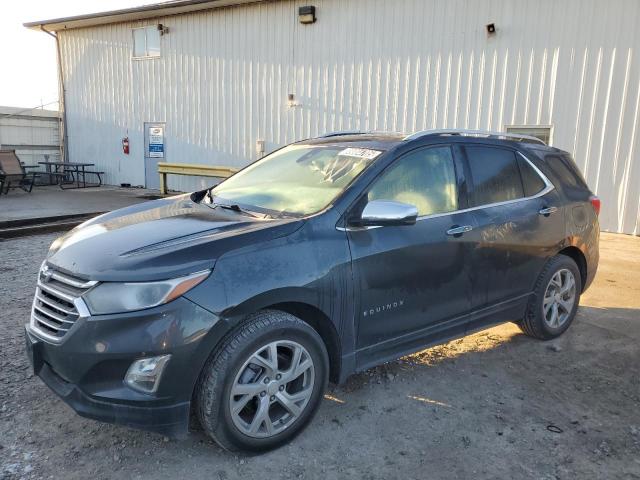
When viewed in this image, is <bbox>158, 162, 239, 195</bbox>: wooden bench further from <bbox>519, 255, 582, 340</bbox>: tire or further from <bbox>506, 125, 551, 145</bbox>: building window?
Result: <bbox>519, 255, 582, 340</bbox>: tire

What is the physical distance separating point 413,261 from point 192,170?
11.0m

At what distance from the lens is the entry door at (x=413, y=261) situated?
318cm

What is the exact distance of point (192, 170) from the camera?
44.3 ft

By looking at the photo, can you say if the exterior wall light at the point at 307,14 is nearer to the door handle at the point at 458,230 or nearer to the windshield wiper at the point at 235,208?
the windshield wiper at the point at 235,208

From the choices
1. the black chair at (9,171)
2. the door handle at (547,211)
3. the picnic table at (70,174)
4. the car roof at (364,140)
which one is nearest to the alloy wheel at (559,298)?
the door handle at (547,211)

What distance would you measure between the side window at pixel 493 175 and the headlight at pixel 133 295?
7.23 ft

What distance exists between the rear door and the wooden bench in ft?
30.5

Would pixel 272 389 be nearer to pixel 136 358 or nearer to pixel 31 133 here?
pixel 136 358

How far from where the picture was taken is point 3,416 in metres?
3.19

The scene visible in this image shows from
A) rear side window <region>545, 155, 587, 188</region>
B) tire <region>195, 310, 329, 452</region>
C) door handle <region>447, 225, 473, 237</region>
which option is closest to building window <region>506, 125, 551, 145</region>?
rear side window <region>545, 155, 587, 188</region>

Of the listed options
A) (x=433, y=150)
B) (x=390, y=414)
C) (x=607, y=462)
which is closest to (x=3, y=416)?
(x=390, y=414)

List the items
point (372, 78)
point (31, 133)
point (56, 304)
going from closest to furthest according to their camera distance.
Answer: point (56, 304) → point (372, 78) → point (31, 133)

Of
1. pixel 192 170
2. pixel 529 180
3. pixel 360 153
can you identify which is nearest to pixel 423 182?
pixel 360 153

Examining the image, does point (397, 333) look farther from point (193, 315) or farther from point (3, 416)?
point (3, 416)
